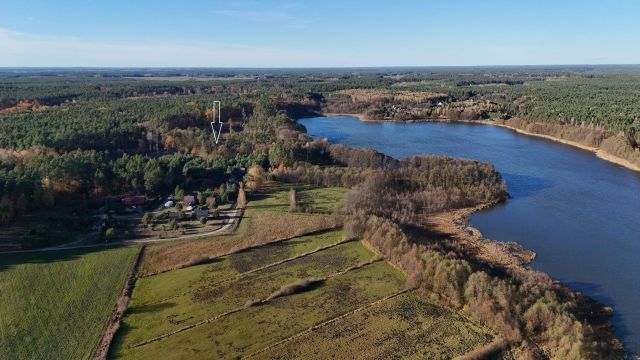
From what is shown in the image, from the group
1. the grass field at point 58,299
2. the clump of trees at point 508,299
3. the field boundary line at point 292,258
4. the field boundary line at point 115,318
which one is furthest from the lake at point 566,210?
the grass field at point 58,299

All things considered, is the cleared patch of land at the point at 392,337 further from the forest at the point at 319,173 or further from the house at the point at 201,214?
the house at the point at 201,214

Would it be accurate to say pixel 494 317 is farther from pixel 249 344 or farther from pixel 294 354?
pixel 249 344

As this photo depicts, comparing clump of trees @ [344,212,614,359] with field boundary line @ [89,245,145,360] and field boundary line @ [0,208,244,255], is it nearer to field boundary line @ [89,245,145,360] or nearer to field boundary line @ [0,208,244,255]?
field boundary line @ [0,208,244,255]

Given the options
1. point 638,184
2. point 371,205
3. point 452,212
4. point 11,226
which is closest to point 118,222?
point 11,226

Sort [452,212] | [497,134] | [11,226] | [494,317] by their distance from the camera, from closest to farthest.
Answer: [494,317] < [11,226] < [452,212] < [497,134]

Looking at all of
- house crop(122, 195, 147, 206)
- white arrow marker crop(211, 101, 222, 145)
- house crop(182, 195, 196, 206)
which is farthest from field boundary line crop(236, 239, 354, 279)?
white arrow marker crop(211, 101, 222, 145)

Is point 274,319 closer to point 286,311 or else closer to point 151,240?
point 286,311
